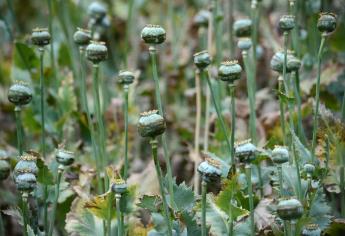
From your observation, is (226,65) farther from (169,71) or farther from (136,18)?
(136,18)

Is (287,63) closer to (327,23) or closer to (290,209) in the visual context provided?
(327,23)

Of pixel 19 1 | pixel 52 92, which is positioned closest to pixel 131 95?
pixel 52 92

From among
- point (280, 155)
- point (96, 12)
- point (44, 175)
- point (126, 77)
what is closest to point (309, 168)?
point (280, 155)

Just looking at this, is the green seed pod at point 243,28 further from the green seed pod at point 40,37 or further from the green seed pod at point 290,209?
the green seed pod at point 290,209

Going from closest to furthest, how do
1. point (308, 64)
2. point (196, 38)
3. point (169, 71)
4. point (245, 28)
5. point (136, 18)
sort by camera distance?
point (245, 28)
point (308, 64)
point (169, 71)
point (196, 38)
point (136, 18)

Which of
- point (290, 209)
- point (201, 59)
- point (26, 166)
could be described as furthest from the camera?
point (201, 59)
